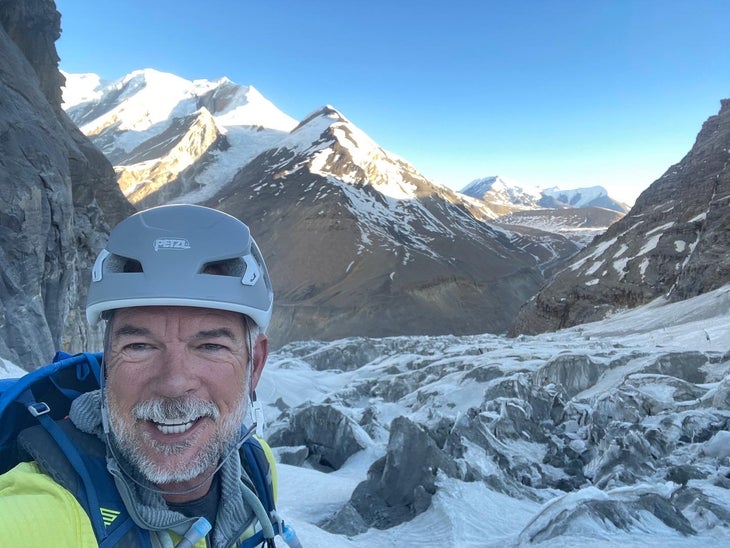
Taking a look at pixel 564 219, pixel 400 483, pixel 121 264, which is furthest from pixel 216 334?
pixel 564 219

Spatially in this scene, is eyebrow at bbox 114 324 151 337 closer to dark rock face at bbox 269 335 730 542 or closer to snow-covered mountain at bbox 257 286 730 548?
snow-covered mountain at bbox 257 286 730 548

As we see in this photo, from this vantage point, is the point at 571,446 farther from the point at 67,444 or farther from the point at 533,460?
the point at 67,444

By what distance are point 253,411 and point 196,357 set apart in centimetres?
53

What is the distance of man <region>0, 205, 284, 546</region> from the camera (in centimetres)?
170

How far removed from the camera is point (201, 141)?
124 m

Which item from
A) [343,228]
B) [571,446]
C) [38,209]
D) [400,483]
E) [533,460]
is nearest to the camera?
[400,483]

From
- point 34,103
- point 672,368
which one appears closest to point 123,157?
point 34,103

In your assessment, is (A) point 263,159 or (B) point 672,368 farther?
(A) point 263,159

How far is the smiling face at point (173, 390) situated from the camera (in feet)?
5.66

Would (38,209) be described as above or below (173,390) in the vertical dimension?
above

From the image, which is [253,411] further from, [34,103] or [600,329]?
[600,329]

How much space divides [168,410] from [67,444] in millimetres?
342

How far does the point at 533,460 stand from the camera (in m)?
10.0

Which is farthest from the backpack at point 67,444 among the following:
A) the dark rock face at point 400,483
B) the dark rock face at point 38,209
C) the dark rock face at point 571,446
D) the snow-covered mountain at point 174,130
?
the snow-covered mountain at point 174,130
